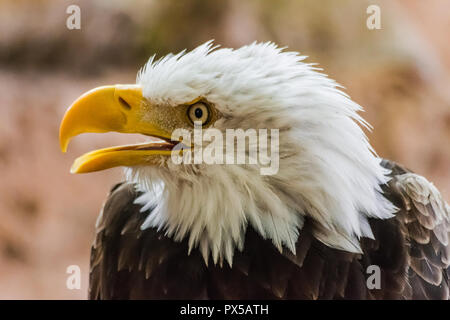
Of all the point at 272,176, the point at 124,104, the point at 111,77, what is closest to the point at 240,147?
the point at 272,176

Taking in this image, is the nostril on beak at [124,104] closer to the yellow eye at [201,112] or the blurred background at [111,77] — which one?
the yellow eye at [201,112]

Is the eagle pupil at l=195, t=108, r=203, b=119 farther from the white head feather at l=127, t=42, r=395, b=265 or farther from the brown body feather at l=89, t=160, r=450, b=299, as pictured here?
the brown body feather at l=89, t=160, r=450, b=299

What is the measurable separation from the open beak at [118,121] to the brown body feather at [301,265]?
302 millimetres

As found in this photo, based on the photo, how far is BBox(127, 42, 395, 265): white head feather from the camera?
1592 mm

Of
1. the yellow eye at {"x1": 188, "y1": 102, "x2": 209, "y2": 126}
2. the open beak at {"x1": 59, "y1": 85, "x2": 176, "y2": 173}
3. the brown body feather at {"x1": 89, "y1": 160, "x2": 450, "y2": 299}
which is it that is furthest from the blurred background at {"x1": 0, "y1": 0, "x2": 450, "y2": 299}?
the yellow eye at {"x1": 188, "y1": 102, "x2": 209, "y2": 126}

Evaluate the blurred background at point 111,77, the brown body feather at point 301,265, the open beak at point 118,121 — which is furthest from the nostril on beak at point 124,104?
the blurred background at point 111,77

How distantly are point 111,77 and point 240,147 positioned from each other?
3.43 meters

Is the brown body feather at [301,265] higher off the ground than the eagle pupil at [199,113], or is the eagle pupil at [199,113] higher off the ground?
the eagle pupil at [199,113]

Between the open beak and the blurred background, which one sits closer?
the open beak

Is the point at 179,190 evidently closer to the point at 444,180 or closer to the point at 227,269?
the point at 227,269

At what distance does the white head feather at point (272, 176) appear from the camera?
1.59m

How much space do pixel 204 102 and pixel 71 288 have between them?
3.08 meters

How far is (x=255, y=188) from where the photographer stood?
1.62m

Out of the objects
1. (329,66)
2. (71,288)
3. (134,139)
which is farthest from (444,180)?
(71,288)
